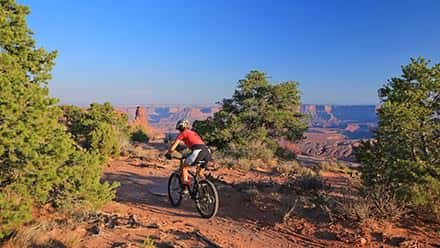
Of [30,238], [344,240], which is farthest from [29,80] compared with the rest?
[344,240]

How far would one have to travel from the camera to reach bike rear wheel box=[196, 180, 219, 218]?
7259 millimetres

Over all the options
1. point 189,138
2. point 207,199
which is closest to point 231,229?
point 207,199

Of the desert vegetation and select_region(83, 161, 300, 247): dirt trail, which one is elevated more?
the desert vegetation

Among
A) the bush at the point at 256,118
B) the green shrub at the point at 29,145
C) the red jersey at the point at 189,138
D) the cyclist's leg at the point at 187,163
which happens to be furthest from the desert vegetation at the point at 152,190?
the bush at the point at 256,118

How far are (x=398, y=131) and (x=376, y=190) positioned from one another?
4.72ft

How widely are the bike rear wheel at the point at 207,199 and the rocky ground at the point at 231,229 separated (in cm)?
17

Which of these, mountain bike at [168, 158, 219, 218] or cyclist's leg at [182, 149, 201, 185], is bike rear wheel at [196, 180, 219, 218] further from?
cyclist's leg at [182, 149, 201, 185]

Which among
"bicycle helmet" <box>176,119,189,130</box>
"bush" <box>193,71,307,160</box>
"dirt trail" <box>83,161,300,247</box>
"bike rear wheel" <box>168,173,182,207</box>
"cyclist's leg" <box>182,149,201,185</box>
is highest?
"bush" <box>193,71,307,160</box>

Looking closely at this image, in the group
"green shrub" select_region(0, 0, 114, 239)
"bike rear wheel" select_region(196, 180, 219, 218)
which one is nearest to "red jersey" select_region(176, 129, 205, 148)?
"bike rear wheel" select_region(196, 180, 219, 218)

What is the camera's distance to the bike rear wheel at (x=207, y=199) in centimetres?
726

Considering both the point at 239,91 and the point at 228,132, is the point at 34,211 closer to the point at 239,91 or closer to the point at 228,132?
the point at 228,132

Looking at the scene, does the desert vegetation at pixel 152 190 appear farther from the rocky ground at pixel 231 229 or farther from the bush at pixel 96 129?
the bush at pixel 96 129

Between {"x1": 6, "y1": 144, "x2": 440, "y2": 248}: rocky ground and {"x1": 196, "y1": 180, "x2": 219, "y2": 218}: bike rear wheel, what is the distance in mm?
174

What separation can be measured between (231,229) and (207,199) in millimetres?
944
